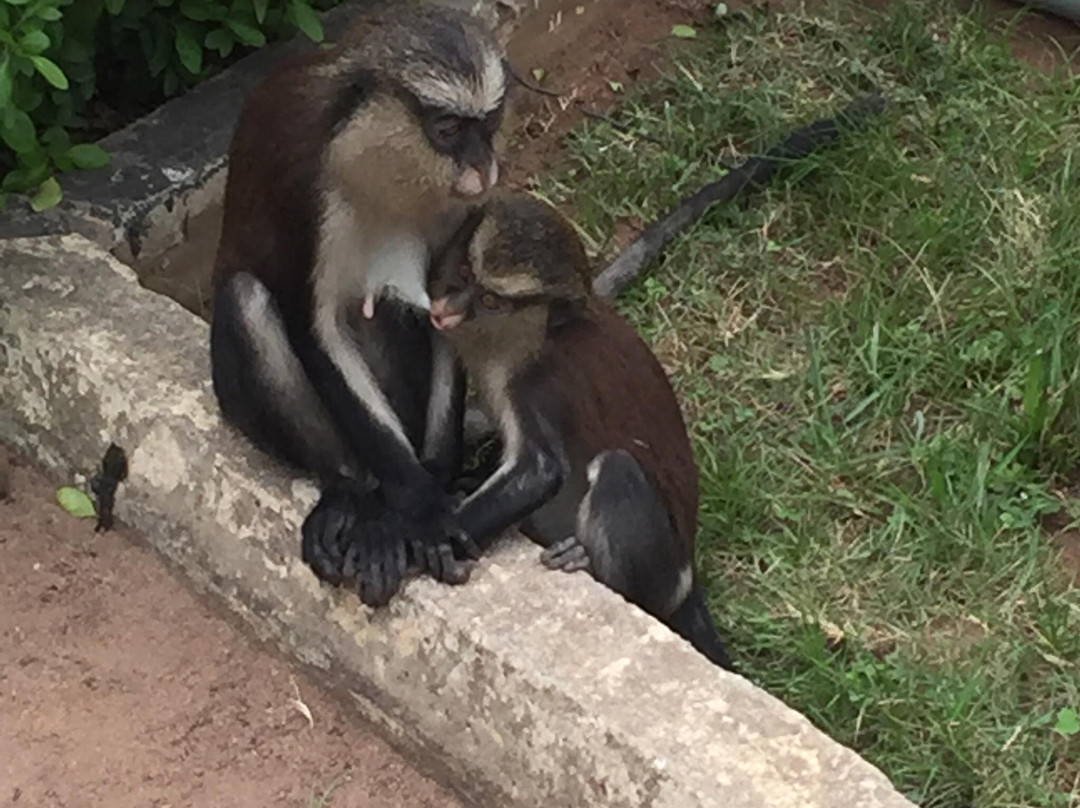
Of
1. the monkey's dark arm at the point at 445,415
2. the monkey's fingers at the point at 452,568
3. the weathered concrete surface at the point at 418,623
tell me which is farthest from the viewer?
the monkey's dark arm at the point at 445,415

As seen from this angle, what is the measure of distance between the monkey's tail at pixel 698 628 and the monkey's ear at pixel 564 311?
71 centimetres

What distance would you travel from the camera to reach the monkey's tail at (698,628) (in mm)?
4195

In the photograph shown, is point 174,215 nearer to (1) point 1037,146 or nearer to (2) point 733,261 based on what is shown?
(2) point 733,261

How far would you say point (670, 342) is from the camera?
5367 millimetres

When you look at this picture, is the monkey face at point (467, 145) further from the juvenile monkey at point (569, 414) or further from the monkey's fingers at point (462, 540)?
the monkey's fingers at point (462, 540)

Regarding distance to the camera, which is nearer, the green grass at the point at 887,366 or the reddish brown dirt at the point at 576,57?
the green grass at the point at 887,366

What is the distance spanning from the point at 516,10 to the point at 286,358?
253 centimetres

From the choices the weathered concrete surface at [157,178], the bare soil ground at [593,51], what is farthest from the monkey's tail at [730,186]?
the weathered concrete surface at [157,178]

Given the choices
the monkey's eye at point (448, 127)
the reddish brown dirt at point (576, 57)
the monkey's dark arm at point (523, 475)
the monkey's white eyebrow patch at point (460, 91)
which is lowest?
the reddish brown dirt at point (576, 57)

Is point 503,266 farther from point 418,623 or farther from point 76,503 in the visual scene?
point 76,503

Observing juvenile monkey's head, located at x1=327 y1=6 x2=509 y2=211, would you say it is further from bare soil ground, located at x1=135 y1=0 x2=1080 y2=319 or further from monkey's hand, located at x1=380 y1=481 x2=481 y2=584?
bare soil ground, located at x1=135 y1=0 x2=1080 y2=319

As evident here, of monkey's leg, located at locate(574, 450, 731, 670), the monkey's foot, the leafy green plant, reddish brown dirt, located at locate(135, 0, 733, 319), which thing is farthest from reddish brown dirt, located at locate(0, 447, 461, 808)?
Answer: reddish brown dirt, located at locate(135, 0, 733, 319)

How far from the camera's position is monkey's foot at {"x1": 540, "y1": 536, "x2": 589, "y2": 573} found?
381 centimetres

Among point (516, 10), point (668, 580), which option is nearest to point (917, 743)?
point (668, 580)
